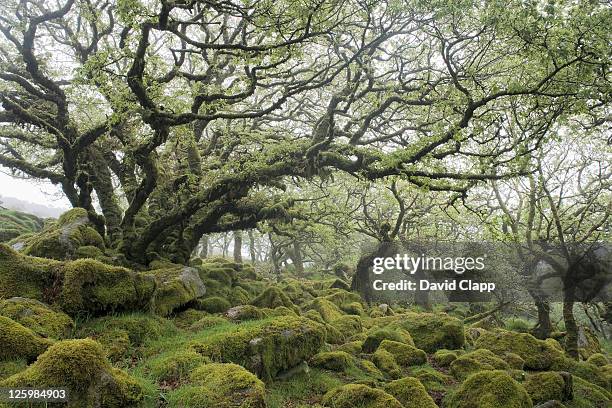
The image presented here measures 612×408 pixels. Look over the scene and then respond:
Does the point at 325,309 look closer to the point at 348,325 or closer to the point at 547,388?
the point at 348,325

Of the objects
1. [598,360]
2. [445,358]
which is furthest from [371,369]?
[598,360]

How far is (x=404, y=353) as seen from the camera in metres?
12.3

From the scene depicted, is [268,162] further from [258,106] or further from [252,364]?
[252,364]

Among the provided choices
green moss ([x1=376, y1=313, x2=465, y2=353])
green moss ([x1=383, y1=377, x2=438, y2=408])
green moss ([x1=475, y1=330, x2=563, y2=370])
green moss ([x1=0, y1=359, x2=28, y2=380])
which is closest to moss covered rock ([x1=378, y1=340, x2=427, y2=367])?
green moss ([x1=376, y1=313, x2=465, y2=353])

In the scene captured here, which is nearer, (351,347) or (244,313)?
(244,313)

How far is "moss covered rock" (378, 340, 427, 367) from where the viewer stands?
12102 millimetres

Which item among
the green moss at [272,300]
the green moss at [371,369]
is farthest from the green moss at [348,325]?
the green moss at [371,369]

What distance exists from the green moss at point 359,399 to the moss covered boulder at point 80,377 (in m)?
3.87

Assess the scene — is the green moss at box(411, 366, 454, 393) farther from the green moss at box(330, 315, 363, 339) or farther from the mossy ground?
the green moss at box(330, 315, 363, 339)

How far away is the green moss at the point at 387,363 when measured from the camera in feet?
36.2

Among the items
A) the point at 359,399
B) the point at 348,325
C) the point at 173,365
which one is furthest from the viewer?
the point at 348,325

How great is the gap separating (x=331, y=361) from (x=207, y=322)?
10.9 ft

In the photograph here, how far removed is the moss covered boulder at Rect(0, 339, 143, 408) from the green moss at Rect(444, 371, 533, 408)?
6.71 m

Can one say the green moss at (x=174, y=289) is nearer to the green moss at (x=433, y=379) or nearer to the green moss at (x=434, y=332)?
the green moss at (x=433, y=379)
